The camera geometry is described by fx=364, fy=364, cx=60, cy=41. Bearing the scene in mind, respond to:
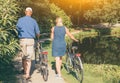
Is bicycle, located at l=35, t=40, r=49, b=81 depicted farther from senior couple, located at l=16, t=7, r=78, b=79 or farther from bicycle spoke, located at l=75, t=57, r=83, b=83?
bicycle spoke, located at l=75, t=57, r=83, b=83

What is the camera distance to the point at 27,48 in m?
12.3

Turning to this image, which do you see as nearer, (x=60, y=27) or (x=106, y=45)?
(x=60, y=27)

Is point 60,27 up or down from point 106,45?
up

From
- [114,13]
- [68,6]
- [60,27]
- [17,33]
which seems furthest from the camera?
[68,6]

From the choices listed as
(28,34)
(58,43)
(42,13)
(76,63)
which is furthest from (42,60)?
(42,13)

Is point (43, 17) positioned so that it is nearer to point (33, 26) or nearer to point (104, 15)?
point (104, 15)

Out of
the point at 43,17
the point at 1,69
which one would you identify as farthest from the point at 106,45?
the point at 1,69

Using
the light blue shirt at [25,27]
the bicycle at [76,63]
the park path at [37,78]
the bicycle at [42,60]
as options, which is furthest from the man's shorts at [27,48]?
the bicycle at [76,63]

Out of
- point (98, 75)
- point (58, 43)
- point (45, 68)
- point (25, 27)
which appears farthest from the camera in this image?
point (98, 75)

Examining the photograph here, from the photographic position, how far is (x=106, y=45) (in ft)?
110

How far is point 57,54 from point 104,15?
128 feet

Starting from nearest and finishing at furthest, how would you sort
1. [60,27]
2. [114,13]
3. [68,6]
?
[60,27] < [114,13] < [68,6]

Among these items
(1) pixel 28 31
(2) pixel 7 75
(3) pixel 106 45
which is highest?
(1) pixel 28 31

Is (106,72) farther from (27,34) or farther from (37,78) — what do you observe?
(27,34)
